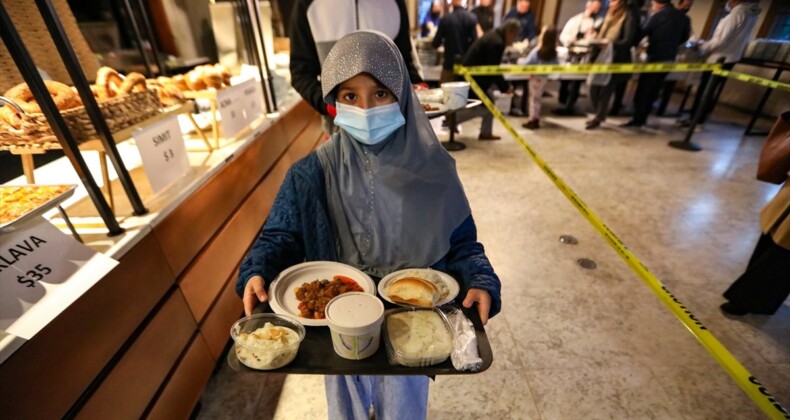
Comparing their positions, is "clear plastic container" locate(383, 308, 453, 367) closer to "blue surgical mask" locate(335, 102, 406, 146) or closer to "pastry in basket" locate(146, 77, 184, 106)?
"blue surgical mask" locate(335, 102, 406, 146)

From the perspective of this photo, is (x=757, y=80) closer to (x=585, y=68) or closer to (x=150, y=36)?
(x=585, y=68)

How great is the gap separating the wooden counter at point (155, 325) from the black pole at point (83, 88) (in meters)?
0.23

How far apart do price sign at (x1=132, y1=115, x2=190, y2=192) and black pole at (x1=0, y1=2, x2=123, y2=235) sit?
27cm

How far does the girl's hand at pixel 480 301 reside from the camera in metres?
1.03

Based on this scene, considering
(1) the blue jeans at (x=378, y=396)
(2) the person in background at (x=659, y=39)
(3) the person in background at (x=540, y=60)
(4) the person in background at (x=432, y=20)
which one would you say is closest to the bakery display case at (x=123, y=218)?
(1) the blue jeans at (x=378, y=396)

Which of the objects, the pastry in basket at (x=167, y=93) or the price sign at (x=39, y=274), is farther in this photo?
the pastry in basket at (x=167, y=93)

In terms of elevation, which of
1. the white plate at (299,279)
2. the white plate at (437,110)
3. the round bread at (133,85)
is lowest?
the white plate at (299,279)

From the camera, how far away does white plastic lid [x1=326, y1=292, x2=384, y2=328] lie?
0.85m

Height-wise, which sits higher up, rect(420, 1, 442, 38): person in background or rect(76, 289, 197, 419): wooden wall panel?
rect(420, 1, 442, 38): person in background

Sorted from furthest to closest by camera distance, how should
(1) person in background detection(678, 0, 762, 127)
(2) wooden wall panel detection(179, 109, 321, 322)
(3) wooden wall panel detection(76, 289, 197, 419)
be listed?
(1) person in background detection(678, 0, 762, 127) → (2) wooden wall panel detection(179, 109, 321, 322) → (3) wooden wall panel detection(76, 289, 197, 419)

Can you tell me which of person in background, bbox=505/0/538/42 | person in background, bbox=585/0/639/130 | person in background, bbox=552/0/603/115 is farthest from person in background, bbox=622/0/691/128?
person in background, bbox=505/0/538/42

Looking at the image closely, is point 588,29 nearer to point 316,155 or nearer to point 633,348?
point 633,348

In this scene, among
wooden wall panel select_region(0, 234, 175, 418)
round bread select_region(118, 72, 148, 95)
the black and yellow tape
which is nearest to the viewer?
wooden wall panel select_region(0, 234, 175, 418)

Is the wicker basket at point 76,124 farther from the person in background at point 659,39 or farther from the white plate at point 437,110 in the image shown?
the person in background at point 659,39
